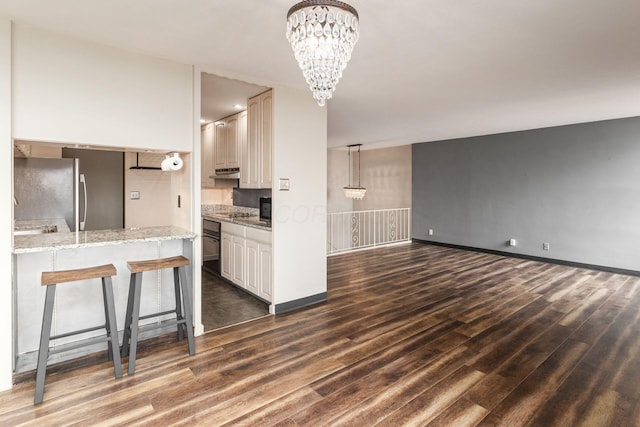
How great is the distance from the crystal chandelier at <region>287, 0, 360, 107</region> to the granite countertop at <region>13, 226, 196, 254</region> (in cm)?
191

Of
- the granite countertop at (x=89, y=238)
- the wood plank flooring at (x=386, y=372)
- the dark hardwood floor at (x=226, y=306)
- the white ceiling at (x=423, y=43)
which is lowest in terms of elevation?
the wood plank flooring at (x=386, y=372)

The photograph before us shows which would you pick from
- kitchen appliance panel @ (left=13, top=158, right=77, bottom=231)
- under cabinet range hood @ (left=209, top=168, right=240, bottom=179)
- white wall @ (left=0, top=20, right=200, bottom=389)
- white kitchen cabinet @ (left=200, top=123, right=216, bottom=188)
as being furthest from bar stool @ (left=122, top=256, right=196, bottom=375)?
white kitchen cabinet @ (left=200, top=123, right=216, bottom=188)

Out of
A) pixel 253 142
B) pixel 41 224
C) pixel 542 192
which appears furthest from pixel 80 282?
pixel 542 192

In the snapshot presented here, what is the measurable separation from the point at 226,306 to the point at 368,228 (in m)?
6.31

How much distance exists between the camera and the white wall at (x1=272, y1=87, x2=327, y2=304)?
374 cm

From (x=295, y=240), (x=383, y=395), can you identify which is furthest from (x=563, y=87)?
(x=383, y=395)

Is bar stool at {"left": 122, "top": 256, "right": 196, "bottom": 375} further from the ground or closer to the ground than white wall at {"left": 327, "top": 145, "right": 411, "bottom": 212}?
closer to the ground

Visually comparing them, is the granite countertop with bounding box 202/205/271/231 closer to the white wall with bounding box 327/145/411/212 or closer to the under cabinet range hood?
the under cabinet range hood

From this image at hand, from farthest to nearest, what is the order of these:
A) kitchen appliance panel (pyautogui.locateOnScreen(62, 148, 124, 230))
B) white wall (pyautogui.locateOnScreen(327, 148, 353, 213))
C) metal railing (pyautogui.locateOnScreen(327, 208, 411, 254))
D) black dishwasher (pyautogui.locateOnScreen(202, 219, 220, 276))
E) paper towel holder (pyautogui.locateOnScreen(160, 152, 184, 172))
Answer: white wall (pyautogui.locateOnScreen(327, 148, 353, 213)), metal railing (pyautogui.locateOnScreen(327, 208, 411, 254)), kitchen appliance panel (pyautogui.locateOnScreen(62, 148, 124, 230)), black dishwasher (pyautogui.locateOnScreen(202, 219, 220, 276)), paper towel holder (pyautogui.locateOnScreen(160, 152, 184, 172))

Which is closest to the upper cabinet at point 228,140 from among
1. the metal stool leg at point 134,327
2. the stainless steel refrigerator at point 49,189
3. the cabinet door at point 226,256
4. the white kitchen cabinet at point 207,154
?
the white kitchen cabinet at point 207,154

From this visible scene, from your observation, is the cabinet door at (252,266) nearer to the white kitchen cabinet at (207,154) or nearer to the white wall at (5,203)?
the white kitchen cabinet at (207,154)

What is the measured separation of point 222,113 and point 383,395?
422 cm

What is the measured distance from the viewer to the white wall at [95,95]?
2.42m

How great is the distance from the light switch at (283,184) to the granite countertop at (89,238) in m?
1.08
